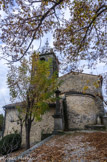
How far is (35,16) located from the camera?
398 cm

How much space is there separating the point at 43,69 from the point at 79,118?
20.5 ft

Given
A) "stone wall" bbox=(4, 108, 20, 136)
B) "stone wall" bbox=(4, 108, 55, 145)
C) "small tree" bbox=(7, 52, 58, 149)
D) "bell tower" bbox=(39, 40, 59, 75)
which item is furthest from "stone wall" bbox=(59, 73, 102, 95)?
"small tree" bbox=(7, 52, 58, 149)

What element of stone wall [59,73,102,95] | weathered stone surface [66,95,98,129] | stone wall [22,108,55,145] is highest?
stone wall [59,73,102,95]

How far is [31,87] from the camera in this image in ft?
22.6

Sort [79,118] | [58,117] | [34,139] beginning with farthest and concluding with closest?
[79,118] → [34,139] → [58,117]

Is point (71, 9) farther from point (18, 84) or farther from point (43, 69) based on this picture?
point (18, 84)

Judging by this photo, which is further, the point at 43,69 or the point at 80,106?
the point at 80,106

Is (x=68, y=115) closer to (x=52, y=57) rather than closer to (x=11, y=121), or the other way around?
(x=11, y=121)

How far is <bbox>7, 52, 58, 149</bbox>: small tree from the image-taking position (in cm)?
663

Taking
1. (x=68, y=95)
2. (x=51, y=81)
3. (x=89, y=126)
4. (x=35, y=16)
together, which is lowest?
(x=89, y=126)

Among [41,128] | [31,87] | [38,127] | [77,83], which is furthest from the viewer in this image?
[77,83]

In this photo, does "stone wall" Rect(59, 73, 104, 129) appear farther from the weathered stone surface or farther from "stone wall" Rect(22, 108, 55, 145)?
"stone wall" Rect(22, 108, 55, 145)

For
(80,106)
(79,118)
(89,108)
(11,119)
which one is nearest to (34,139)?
(11,119)

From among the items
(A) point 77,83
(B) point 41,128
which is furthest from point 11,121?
(A) point 77,83
